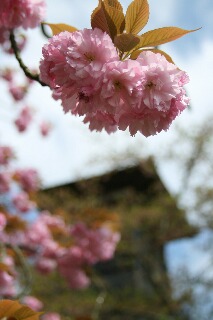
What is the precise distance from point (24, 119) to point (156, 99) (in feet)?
16.1

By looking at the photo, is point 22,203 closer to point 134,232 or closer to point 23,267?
point 23,267

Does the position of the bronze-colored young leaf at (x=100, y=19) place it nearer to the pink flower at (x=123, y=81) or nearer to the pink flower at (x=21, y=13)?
the pink flower at (x=123, y=81)

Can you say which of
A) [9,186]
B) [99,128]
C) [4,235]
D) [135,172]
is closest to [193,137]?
[135,172]

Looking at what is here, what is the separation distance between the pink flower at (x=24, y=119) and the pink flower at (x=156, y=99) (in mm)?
4695

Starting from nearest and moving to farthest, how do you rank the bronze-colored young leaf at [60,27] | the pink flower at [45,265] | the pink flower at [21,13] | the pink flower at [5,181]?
the bronze-colored young leaf at [60,27]
the pink flower at [21,13]
the pink flower at [5,181]
the pink flower at [45,265]

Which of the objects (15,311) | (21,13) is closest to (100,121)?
(15,311)

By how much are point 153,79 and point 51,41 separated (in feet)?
0.77

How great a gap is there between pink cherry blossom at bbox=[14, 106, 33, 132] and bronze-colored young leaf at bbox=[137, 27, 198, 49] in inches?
185

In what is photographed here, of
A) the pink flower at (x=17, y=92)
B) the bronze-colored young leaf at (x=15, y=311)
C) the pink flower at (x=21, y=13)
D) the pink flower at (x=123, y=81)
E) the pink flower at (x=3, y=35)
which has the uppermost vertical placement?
the pink flower at (x=17, y=92)

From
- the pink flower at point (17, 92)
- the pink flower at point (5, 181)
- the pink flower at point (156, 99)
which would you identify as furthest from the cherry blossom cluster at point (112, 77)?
the pink flower at point (5, 181)

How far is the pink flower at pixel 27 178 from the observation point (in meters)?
5.48

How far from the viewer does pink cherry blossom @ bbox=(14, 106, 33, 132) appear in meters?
5.69

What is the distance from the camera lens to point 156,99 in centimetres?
102

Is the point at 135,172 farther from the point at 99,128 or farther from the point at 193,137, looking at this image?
the point at 99,128
